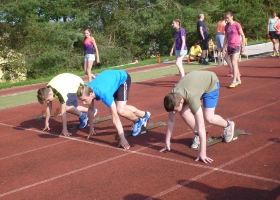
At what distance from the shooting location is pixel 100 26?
29.2m

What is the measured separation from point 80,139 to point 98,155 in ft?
3.77

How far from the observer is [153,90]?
12.3 meters

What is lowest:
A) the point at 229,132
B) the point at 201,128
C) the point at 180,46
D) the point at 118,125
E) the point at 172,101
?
the point at 229,132

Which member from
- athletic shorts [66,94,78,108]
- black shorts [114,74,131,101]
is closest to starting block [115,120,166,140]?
black shorts [114,74,131,101]

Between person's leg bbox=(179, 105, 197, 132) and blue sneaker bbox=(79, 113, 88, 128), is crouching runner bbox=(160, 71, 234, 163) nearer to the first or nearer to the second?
person's leg bbox=(179, 105, 197, 132)

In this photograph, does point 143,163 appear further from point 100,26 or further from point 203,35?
point 100,26

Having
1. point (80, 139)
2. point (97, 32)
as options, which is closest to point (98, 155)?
point (80, 139)

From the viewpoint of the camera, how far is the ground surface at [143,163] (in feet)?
16.4

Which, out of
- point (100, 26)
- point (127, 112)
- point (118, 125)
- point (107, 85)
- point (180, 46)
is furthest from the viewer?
point (100, 26)

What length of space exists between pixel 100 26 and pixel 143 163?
78.9 feet

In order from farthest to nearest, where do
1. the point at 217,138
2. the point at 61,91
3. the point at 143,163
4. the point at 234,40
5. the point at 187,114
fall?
the point at 234,40, the point at 61,91, the point at 217,138, the point at 187,114, the point at 143,163

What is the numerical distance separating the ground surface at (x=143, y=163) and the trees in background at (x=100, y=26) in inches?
636

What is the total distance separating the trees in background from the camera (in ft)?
80.8

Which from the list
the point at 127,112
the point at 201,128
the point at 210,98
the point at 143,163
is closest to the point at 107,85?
the point at 127,112
